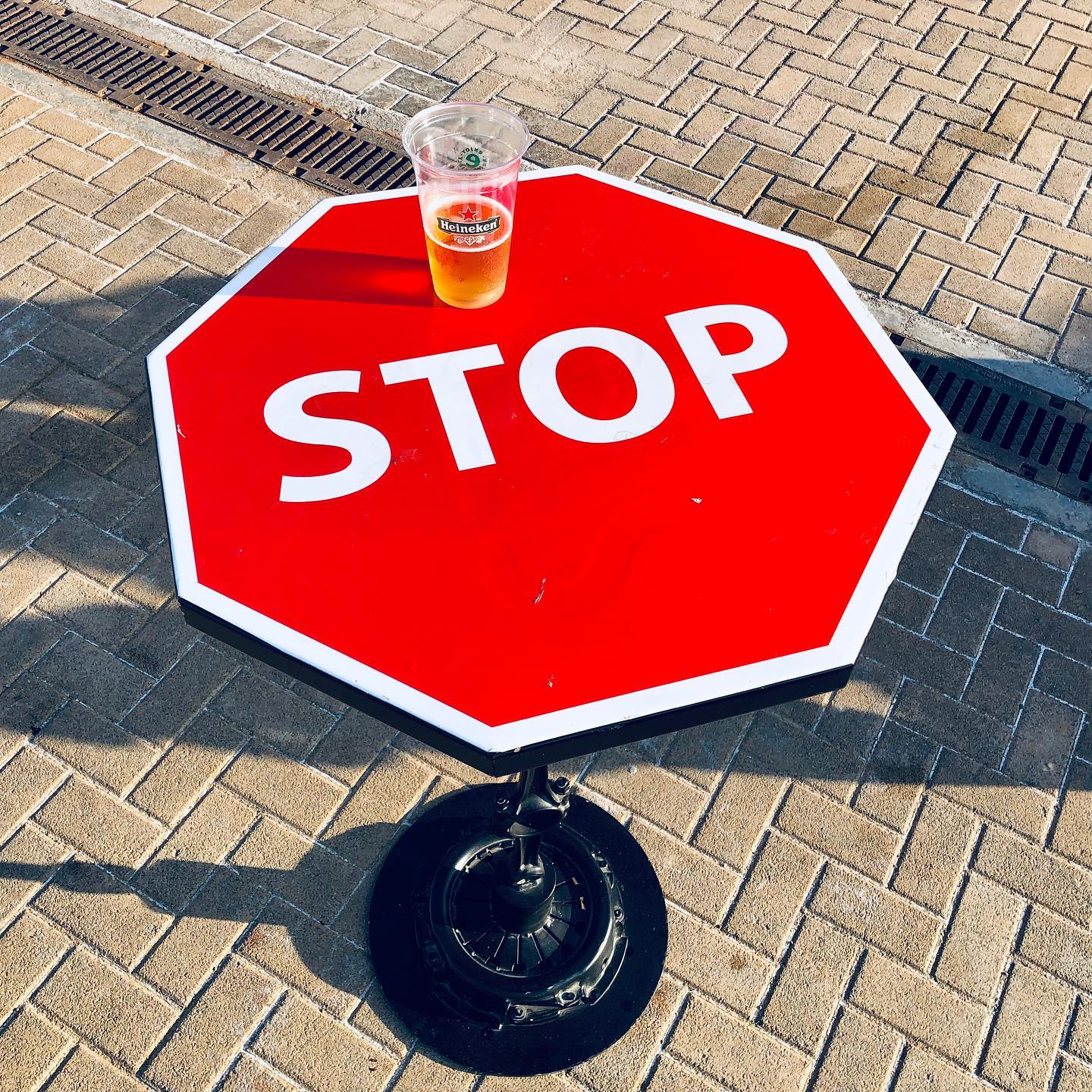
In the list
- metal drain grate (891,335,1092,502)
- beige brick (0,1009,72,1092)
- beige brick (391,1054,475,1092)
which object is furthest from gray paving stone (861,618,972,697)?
beige brick (0,1009,72,1092)

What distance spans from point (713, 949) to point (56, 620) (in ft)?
7.17

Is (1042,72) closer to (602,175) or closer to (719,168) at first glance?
(719,168)

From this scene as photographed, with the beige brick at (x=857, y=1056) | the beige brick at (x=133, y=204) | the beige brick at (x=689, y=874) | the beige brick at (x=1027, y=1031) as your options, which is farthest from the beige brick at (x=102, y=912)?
the beige brick at (x=133, y=204)

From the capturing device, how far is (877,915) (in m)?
2.88

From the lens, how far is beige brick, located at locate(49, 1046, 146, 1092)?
2.52m

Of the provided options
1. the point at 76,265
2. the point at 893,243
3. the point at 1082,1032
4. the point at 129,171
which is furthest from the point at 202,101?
the point at 1082,1032

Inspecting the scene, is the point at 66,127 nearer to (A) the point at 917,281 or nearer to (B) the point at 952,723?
(A) the point at 917,281

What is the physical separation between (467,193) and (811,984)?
2.12 meters

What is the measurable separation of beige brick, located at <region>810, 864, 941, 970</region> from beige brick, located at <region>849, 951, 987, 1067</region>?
0.05 metres

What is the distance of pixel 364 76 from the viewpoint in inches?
201

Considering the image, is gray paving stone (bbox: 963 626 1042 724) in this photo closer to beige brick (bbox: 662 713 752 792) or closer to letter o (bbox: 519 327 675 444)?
beige brick (bbox: 662 713 752 792)

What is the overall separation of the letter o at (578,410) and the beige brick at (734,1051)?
1.57 meters

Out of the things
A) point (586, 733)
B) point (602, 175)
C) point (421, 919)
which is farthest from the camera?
point (421, 919)

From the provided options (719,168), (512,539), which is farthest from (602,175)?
(719,168)
